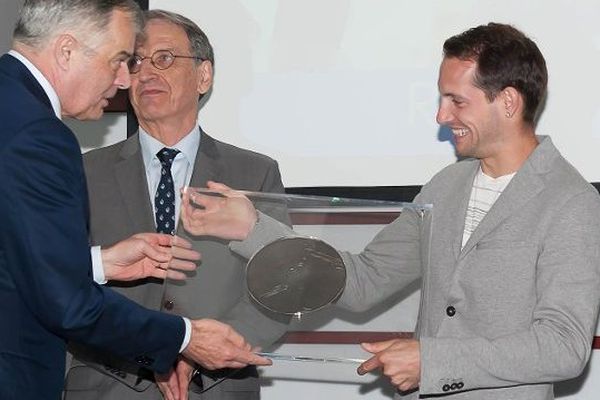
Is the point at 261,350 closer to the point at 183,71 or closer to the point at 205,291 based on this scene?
the point at 205,291

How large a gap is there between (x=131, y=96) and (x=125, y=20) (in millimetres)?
830

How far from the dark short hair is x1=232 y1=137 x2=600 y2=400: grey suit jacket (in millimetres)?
145

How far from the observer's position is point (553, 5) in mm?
3660

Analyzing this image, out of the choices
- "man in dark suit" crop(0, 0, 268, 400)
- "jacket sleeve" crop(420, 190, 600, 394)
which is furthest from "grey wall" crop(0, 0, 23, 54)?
"jacket sleeve" crop(420, 190, 600, 394)

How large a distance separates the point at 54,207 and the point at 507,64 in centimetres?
119

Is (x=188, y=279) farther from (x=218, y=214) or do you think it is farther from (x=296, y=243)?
(x=296, y=243)

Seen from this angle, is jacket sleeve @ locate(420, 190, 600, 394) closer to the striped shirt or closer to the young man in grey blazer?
the young man in grey blazer

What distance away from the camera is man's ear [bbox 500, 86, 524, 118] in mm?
2957

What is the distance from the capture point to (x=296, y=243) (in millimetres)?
2906

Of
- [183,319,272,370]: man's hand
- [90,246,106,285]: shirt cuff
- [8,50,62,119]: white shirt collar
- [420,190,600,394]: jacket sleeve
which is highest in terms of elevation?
[8,50,62,119]: white shirt collar

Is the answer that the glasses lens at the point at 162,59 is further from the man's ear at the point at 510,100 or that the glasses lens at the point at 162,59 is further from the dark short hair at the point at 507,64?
the man's ear at the point at 510,100

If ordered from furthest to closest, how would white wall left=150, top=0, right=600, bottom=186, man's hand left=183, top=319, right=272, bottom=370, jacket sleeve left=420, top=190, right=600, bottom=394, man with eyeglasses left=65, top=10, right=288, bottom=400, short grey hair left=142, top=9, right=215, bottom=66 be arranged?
white wall left=150, top=0, right=600, bottom=186 → short grey hair left=142, top=9, right=215, bottom=66 → man with eyeglasses left=65, top=10, right=288, bottom=400 → man's hand left=183, top=319, right=272, bottom=370 → jacket sleeve left=420, top=190, right=600, bottom=394

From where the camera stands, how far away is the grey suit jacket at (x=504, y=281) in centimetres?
275

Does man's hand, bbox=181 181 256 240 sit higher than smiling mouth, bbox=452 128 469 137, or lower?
lower
